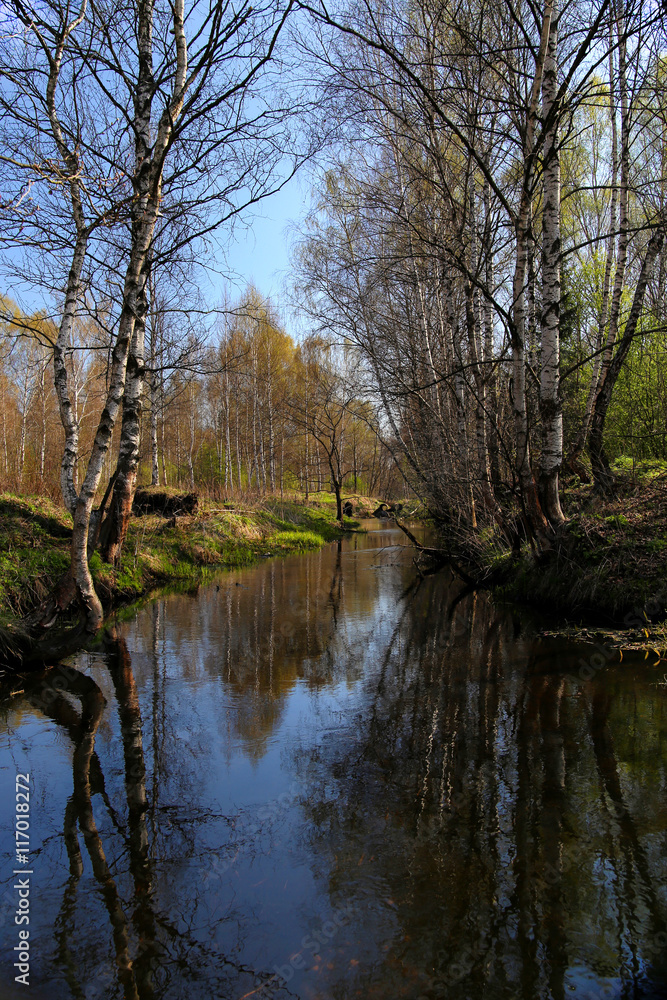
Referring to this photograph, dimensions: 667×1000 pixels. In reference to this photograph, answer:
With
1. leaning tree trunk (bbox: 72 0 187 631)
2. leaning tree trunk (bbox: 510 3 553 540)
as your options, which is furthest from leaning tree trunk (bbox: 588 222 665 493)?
leaning tree trunk (bbox: 72 0 187 631)

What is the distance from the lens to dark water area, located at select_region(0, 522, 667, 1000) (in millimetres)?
2389

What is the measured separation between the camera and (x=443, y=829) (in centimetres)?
325

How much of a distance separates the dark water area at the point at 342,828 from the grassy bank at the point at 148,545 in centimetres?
180

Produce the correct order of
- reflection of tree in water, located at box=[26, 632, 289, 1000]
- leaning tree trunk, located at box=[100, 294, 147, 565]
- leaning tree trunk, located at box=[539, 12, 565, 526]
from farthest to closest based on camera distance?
leaning tree trunk, located at box=[100, 294, 147, 565], leaning tree trunk, located at box=[539, 12, 565, 526], reflection of tree in water, located at box=[26, 632, 289, 1000]

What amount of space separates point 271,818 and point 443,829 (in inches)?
40.7

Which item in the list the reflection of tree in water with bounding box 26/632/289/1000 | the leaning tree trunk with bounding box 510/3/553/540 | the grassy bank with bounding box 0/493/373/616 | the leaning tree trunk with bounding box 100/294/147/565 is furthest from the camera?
the leaning tree trunk with bounding box 100/294/147/565

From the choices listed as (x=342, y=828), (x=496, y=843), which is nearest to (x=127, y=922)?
(x=342, y=828)

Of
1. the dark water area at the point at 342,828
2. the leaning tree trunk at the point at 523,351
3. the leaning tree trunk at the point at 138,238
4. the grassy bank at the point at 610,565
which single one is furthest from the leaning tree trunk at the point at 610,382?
the leaning tree trunk at the point at 138,238

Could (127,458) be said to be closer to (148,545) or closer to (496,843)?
(148,545)

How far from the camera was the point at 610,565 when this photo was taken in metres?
7.09

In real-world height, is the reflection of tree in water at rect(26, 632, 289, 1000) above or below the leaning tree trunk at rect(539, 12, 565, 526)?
below

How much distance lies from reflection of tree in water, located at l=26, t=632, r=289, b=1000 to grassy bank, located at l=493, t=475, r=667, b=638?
5.52m

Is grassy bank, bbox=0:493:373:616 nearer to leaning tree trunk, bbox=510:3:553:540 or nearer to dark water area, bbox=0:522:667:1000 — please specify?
dark water area, bbox=0:522:667:1000

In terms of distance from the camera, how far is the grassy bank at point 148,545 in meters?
A: 7.73
